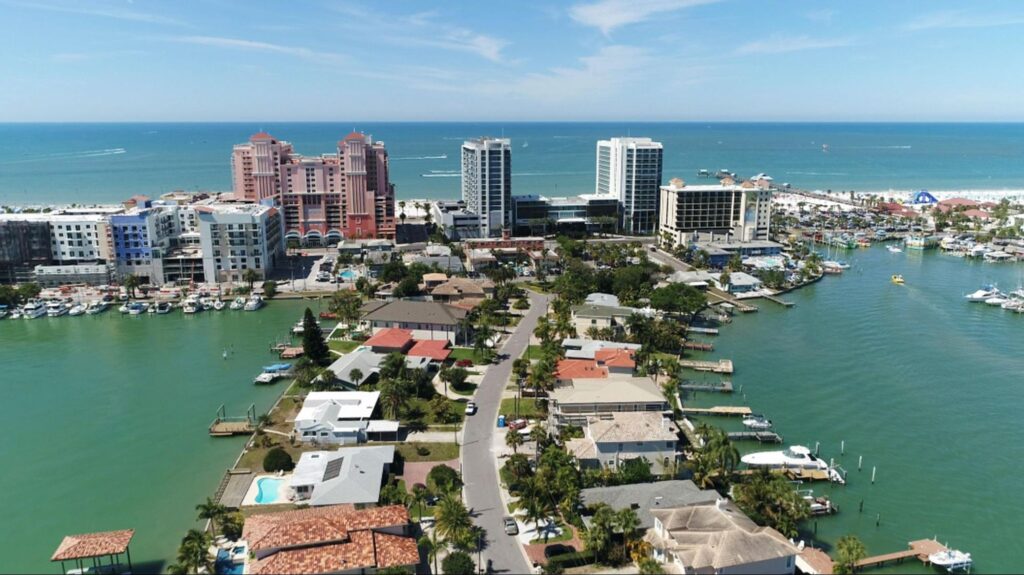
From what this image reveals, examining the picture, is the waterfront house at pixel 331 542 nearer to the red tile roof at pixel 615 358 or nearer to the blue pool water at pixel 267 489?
the blue pool water at pixel 267 489

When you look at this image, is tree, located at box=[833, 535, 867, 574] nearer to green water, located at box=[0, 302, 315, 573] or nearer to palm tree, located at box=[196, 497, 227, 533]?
palm tree, located at box=[196, 497, 227, 533]

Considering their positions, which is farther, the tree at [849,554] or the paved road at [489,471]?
the paved road at [489,471]

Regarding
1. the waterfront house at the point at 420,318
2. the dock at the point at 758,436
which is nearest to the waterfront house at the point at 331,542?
the dock at the point at 758,436

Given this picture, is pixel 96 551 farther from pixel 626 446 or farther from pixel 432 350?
pixel 432 350

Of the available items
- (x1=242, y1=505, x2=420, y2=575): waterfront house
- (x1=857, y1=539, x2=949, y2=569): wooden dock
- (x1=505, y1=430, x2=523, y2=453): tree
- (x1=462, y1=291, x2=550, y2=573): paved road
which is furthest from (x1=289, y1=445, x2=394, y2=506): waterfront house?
(x1=857, y1=539, x2=949, y2=569): wooden dock

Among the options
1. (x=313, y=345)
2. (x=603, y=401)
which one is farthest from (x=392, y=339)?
(x=603, y=401)

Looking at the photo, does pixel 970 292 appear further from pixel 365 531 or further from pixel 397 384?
pixel 365 531

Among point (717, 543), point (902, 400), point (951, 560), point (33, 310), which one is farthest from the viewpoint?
point (33, 310)
